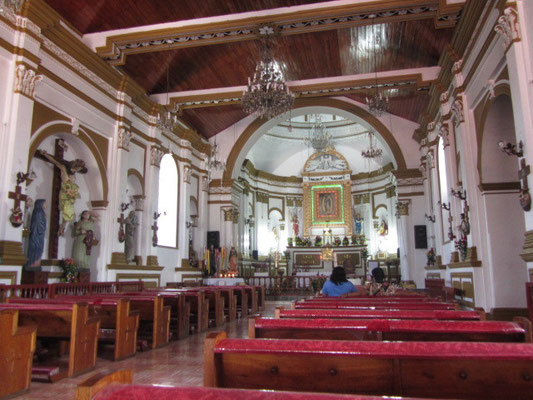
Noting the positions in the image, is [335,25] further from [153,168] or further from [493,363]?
[493,363]

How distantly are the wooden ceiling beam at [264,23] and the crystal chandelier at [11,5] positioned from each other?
2.35 meters

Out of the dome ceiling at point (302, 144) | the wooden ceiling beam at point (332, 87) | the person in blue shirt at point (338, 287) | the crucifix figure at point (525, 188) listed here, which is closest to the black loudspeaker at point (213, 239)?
the wooden ceiling beam at point (332, 87)

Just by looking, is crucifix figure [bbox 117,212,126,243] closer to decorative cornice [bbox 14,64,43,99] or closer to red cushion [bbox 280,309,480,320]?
decorative cornice [bbox 14,64,43,99]

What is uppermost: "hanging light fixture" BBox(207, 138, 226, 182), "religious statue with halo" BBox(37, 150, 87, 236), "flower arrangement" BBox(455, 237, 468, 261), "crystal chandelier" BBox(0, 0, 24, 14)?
"crystal chandelier" BBox(0, 0, 24, 14)

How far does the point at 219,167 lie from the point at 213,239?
122 inches

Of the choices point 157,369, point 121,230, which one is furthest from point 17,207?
point 157,369

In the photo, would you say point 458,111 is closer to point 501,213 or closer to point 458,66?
point 458,66

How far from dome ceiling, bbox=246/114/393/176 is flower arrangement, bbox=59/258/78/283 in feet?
40.1

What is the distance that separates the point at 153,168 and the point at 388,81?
23.5ft

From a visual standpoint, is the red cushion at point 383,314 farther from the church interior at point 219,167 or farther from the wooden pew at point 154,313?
the wooden pew at point 154,313

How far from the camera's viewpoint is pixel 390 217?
65.4 feet

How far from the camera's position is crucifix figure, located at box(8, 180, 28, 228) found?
23.4ft

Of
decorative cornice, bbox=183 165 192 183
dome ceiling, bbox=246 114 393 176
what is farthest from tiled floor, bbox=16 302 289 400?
dome ceiling, bbox=246 114 393 176

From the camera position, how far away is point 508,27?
19.8 ft
